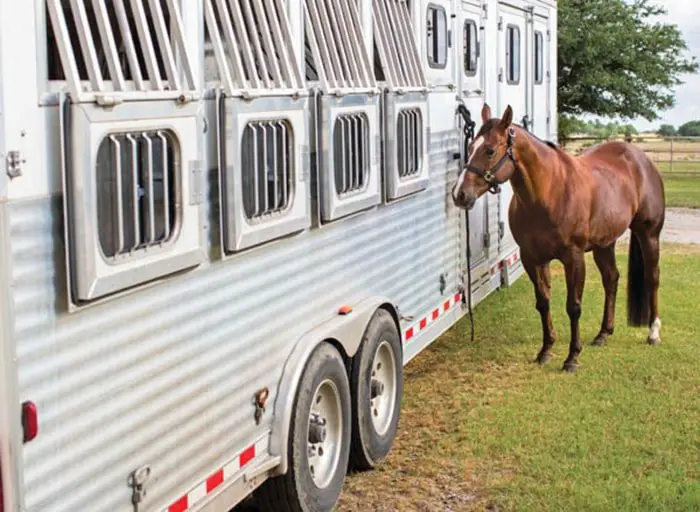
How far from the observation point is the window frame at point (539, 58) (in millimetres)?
10810

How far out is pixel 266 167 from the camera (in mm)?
4285

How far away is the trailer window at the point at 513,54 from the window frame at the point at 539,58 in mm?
906

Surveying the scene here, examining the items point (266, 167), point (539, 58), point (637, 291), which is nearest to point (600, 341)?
point (637, 291)

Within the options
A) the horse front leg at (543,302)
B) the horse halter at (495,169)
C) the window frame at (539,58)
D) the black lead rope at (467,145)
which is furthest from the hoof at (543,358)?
the window frame at (539,58)

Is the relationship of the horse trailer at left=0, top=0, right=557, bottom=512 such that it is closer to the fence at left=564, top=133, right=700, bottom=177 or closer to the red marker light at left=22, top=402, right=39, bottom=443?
the red marker light at left=22, top=402, right=39, bottom=443

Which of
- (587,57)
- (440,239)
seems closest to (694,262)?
(440,239)

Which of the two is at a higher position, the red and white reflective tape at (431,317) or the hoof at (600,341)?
the red and white reflective tape at (431,317)

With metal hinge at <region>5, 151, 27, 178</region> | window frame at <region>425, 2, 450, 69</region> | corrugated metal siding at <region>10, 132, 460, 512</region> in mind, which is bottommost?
corrugated metal siding at <region>10, 132, 460, 512</region>

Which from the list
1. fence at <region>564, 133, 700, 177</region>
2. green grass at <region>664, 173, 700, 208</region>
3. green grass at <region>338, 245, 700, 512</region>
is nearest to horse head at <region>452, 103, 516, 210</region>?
green grass at <region>338, 245, 700, 512</region>

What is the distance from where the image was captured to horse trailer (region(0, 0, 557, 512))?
9.57 ft

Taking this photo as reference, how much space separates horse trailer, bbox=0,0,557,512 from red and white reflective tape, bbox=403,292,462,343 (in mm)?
43

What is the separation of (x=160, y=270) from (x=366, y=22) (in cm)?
254

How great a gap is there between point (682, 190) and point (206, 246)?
22335 mm

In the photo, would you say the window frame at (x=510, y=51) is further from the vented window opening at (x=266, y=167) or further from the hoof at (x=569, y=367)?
the vented window opening at (x=266, y=167)
